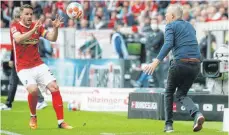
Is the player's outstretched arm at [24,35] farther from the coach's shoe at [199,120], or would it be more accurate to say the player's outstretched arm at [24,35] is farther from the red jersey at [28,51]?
the coach's shoe at [199,120]

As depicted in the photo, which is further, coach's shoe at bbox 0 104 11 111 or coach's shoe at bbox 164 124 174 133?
coach's shoe at bbox 0 104 11 111

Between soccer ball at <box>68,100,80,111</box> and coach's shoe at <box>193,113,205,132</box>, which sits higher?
coach's shoe at <box>193,113,205,132</box>

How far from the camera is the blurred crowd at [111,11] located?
29.0 metres

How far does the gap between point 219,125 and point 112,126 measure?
2.24 metres

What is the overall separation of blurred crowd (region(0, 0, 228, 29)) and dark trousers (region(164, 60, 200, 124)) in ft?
48.9

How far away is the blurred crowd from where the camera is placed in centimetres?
2900

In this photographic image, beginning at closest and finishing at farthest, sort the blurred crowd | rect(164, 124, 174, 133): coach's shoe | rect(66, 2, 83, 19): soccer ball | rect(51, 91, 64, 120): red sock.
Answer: rect(164, 124, 174, 133): coach's shoe < rect(51, 91, 64, 120): red sock < rect(66, 2, 83, 19): soccer ball < the blurred crowd

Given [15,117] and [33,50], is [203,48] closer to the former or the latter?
[15,117]

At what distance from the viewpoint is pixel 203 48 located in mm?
24828

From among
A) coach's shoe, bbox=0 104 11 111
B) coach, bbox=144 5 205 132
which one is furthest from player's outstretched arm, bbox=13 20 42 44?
coach's shoe, bbox=0 104 11 111

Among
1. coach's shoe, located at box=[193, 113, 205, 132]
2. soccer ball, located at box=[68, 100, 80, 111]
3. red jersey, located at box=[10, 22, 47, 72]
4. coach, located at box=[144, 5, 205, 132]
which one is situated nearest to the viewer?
coach's shoe, located at box=[193, 113, 205, 132]

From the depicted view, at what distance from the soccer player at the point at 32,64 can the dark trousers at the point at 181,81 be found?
5.99ft

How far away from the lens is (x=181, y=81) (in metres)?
13.0

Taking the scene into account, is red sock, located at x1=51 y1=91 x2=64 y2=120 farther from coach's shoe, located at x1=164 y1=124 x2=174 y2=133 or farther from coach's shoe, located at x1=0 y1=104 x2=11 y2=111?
coach's shoe, located at x1=0 y1=104 x2=11 y2=111
